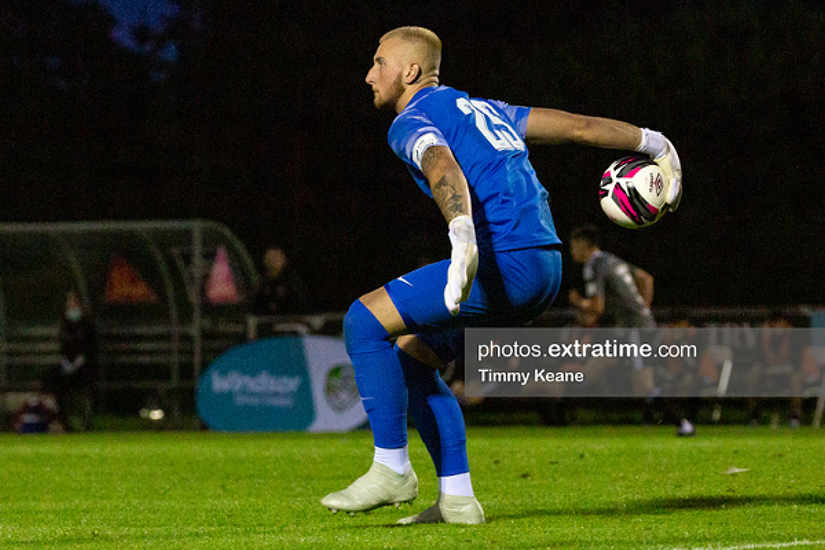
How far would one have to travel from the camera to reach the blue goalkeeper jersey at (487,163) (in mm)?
5387

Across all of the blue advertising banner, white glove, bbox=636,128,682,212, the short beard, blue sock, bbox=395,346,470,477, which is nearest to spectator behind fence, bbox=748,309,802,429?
the blue advertising banner

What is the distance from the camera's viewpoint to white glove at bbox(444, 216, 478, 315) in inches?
193

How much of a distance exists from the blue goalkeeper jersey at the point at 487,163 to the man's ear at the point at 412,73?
0.12 m

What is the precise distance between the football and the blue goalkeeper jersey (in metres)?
0.46

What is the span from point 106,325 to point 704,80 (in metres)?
15.8

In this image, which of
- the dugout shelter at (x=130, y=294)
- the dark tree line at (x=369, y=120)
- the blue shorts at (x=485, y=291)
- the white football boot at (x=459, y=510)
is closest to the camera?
the blue shorts at (x=485, y=291)

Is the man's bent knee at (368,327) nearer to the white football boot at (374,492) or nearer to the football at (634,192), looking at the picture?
the white football boot at (374,492)

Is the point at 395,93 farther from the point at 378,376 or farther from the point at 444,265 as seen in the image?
the point at 378,376

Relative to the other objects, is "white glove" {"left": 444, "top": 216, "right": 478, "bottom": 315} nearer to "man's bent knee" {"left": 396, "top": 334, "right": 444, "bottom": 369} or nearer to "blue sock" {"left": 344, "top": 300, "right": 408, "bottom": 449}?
"blue sock" {"left": 344, "top": 300, "right": 408, "bottom": 449}

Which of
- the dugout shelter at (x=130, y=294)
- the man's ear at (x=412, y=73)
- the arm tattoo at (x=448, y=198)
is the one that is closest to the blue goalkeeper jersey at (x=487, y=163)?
the man's ear at (x=412, y=73)

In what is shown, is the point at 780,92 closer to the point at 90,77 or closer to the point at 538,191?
the point at 90,77

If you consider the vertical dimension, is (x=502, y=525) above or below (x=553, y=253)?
below

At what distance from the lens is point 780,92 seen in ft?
94.6

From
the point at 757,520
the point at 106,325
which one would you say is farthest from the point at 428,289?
the point at 106,325
